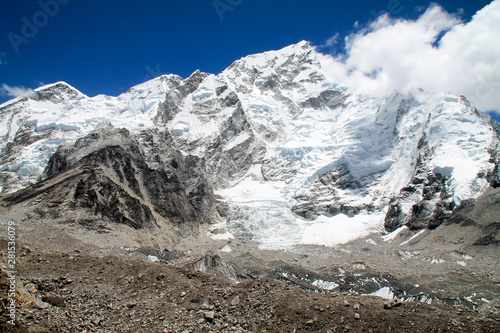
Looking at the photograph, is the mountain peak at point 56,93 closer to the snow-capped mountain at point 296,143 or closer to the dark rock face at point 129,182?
the snow-capped mountain at point 296,143

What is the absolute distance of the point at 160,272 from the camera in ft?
50.1

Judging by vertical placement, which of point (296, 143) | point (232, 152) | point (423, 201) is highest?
point (296, 143)

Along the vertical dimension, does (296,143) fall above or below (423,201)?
above

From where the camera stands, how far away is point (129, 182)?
71.0 m

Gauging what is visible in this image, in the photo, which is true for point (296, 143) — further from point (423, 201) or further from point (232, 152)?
point (423, 201)

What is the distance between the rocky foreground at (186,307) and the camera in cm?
997

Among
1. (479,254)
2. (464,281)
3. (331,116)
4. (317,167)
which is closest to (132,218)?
(464,281)

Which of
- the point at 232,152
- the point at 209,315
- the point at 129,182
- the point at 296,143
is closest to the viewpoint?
the point at 209,315

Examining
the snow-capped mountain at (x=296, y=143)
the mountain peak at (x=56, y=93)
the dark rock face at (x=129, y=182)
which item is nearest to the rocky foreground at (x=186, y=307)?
the dark rock face at (x=129, y=182)

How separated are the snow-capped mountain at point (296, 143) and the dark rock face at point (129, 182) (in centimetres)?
894

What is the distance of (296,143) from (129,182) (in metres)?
94.2

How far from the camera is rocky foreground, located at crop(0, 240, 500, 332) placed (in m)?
9.97

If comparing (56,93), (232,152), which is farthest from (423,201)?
(56,93)

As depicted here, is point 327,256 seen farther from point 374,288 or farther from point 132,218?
point 132,218
